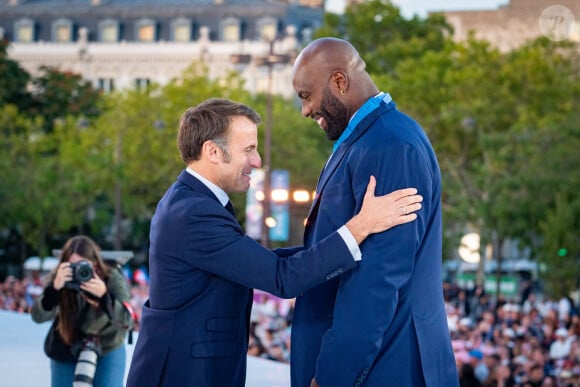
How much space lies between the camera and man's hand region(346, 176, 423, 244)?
17.0 feet

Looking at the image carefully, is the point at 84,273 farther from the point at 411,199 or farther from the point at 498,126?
the point at 498,126

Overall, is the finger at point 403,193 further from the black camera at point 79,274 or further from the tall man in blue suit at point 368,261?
the black camera at point 79,274

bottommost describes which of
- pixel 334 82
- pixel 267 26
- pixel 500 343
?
pixel 500 343

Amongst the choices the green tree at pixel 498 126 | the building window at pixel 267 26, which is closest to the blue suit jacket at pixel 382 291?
the green tree at pixel 498 126

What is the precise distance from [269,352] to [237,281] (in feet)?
57.1

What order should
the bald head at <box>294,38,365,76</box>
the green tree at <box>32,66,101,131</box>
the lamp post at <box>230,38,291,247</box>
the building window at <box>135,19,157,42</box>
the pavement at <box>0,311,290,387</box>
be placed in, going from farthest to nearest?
the building window at <box>135,19,157,42</box>, the green tree at <box>32,66,101,131</box>, the lamp post at <box>230,38,291,247</box>, the pavement at <box>0,311,290,387</box>, the bald head at <box>294,38,365,76</box>

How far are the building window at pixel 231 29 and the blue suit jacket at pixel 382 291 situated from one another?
97681 millimetres

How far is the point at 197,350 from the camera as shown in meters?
5.65

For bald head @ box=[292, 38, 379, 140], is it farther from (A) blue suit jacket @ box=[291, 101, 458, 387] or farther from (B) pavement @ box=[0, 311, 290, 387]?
(B) pavement @ box=[0, 311, 290, 387]

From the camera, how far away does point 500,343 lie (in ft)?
80.0

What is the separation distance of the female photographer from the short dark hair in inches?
116

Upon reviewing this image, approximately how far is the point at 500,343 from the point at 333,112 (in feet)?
63.5

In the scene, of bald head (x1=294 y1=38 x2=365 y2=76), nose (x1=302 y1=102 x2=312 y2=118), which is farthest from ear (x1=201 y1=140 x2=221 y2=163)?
bald head (x1=294 y1=38 x2=365 y2=76)

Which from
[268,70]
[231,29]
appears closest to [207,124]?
[268,70]
